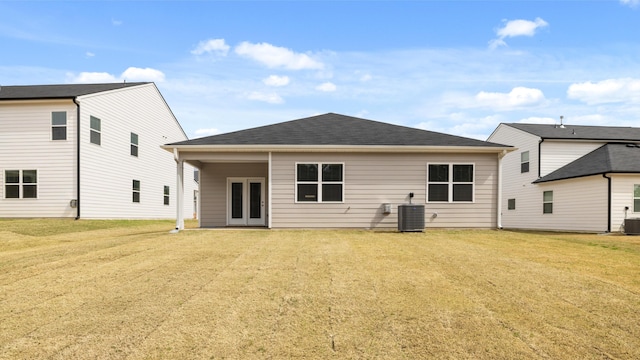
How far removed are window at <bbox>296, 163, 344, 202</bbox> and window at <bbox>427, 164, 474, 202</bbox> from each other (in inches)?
130

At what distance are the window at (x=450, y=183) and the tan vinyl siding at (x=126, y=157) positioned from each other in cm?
1464

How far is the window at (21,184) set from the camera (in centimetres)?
1706

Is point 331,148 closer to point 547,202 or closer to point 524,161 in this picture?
point 547,202

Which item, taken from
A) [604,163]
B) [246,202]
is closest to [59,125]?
[246,202]

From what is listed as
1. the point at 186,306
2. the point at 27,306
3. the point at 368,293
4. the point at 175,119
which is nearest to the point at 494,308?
the point at 368,293

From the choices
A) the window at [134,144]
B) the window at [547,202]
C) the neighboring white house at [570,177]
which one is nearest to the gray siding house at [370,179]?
the neighboring white house at [570,177]

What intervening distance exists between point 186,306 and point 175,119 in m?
25.3

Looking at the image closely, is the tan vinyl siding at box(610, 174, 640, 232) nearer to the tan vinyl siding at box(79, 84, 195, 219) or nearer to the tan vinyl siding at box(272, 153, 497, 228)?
the tan vinyl siding at box(272, 153, 497, 228)

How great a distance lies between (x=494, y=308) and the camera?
4805 mm

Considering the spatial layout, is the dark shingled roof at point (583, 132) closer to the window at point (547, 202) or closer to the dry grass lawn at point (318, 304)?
the window at point (547, 202)

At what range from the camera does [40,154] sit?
1709 cm

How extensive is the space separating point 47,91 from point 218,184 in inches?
380

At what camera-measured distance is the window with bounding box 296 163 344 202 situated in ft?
47.4

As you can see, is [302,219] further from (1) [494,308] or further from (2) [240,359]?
(2) [240,359]
